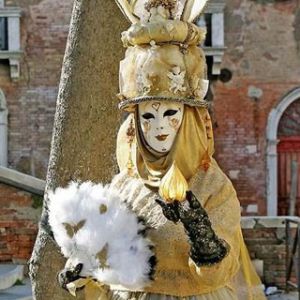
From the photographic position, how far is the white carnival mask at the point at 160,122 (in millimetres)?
2727

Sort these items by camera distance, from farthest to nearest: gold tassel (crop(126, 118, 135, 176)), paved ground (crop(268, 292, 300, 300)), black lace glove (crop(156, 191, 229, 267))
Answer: paved ground (crop(268, 292, 300, 300)) < gold tassel (crop(126, 118, 135, 176)) < black lace glove (crop(156, 191, 229, 267))

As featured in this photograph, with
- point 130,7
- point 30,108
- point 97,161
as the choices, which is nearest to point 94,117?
point 97,161

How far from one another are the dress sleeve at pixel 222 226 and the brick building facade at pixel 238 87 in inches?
351

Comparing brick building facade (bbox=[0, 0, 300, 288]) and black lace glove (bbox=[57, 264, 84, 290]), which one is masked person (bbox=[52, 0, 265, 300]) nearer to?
black lace glove (bbox=[57, 264, 84, 290])

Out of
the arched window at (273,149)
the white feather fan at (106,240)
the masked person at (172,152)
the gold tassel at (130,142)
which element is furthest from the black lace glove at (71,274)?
the arched window at (273,149)

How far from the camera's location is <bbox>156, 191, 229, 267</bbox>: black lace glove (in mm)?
2434

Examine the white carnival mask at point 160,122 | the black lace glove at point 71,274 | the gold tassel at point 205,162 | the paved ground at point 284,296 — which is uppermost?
Result: the white carnival mask at point 160,122

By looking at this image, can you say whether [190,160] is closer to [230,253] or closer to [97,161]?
[230,253]

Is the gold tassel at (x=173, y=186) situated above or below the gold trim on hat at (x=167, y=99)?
below

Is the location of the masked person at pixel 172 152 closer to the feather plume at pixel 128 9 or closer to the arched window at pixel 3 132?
the feather plume at pixel 128 9

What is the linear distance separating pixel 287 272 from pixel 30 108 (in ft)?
17.4

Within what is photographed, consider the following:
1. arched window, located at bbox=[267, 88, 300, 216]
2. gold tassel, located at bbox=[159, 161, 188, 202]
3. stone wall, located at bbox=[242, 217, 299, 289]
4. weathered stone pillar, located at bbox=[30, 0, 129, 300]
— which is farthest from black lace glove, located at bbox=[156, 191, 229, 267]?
arched window, located at bbox=[267, 88, 300, 216]

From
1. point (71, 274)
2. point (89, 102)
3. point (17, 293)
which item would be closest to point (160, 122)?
point (71, 274)

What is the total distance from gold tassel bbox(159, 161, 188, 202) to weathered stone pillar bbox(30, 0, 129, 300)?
2.11m
